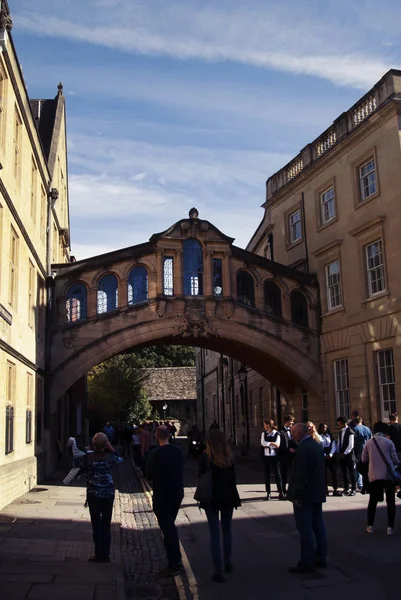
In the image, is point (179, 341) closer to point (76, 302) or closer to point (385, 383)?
point (76, 302)

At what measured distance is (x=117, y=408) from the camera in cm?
4606

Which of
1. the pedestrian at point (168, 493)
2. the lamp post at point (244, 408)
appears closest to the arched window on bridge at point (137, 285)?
the lamp post at point (244, 408)

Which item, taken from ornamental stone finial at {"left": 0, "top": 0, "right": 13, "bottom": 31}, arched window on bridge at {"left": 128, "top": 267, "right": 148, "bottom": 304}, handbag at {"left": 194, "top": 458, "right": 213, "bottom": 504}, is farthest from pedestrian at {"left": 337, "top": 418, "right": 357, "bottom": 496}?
ornamental stone finial at {"left": 0, "top": 0, "right": 13, "bottom": 31}

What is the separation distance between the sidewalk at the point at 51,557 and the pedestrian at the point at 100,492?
257mm

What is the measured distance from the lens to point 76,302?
874 inches

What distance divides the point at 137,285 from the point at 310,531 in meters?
16.0

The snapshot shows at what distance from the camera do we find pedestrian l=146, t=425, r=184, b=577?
299 inches

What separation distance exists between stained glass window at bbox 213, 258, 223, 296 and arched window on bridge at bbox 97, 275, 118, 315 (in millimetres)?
3602

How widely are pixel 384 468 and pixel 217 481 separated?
3.40m

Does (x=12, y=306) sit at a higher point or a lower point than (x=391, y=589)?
higher

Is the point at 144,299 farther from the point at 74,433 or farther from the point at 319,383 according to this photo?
the point at 74,433

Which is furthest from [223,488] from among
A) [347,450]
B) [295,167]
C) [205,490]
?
[295,167]

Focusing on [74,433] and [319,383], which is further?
[74,433]

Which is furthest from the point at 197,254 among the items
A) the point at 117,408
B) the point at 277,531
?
the point at 117,408
